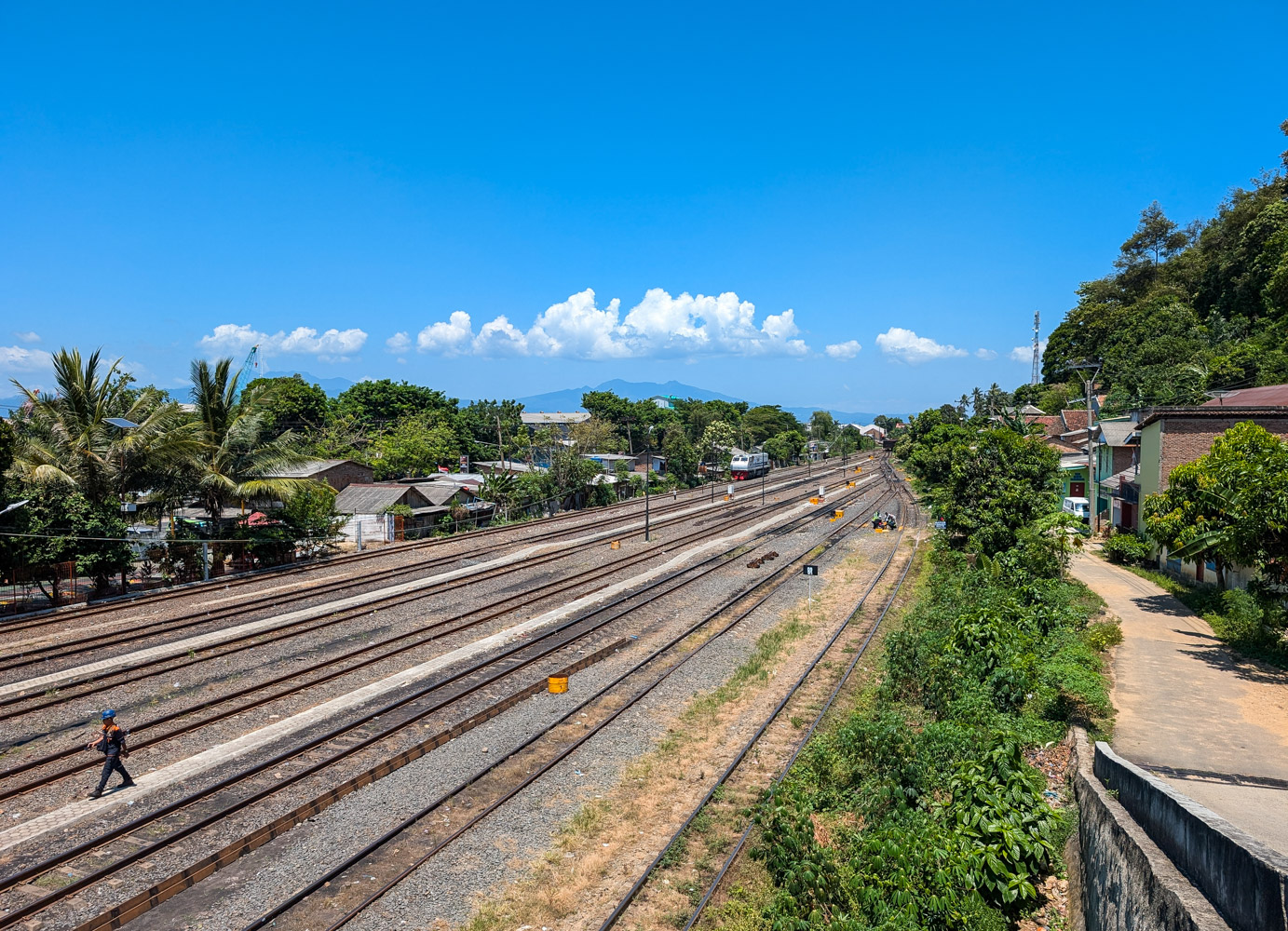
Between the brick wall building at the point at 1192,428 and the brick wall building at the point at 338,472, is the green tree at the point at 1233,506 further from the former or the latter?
the brick wall building at the point at 338,472

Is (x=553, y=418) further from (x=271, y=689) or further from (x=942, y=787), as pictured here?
(x=942, y=787)

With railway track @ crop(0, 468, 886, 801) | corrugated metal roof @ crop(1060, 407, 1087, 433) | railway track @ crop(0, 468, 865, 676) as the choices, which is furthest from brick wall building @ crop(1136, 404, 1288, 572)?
corrugated metal roof @ crop(1060, 407, 1087, 433)

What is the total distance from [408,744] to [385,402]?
7404cm

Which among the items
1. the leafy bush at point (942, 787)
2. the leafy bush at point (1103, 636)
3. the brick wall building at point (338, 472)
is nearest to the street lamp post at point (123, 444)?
the brick wall building at point (338, 472)

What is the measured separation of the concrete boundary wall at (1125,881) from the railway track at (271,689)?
15.6 meters

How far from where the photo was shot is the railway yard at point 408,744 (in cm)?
970

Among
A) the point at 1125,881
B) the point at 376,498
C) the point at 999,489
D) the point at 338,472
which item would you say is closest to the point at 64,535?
the point at 376,498

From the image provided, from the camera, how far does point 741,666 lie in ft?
62.4

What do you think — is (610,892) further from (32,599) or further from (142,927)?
(32,599)

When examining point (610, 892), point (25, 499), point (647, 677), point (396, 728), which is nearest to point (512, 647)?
point (647, 677)

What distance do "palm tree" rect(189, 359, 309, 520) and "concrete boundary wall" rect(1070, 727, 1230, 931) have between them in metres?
28.5

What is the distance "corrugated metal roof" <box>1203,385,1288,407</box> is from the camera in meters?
28.1

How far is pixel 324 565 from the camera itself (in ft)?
103

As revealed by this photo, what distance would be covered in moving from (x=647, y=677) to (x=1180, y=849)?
485 inches
